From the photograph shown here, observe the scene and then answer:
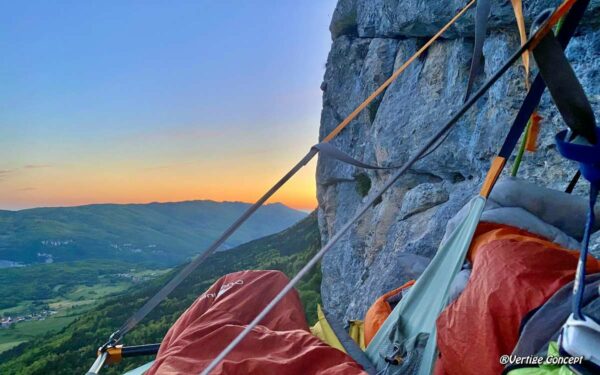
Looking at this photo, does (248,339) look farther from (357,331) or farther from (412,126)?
(412,126)

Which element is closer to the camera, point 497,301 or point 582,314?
point 582,314

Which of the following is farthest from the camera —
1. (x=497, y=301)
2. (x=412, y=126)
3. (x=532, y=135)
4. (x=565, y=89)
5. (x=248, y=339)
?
(x=412, y=126)

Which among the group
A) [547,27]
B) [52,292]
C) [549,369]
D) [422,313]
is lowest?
[52,292]

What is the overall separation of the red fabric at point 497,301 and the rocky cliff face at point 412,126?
2.16m

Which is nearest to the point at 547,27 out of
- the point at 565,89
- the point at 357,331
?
the point at 565,89

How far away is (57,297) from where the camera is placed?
10762 cm

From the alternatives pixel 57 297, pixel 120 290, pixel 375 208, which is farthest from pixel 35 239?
pixel 375 208

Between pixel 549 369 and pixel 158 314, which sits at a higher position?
pixel 549 369

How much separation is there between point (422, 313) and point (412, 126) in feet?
24.3

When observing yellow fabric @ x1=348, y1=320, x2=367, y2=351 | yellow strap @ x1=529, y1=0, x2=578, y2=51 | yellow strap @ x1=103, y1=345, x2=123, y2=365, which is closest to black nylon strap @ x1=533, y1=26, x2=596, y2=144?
yellow strap @ x1=529, y1=0, x2=578, y2=51

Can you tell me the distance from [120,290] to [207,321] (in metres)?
114

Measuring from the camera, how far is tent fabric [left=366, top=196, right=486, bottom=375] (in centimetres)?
253

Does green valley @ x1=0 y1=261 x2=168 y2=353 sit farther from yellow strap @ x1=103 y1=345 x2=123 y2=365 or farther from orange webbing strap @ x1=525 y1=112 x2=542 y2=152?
orange webbing strap @ x1=525 y1=112 x2=542 y2=152

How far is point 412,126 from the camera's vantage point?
966 centimetres
